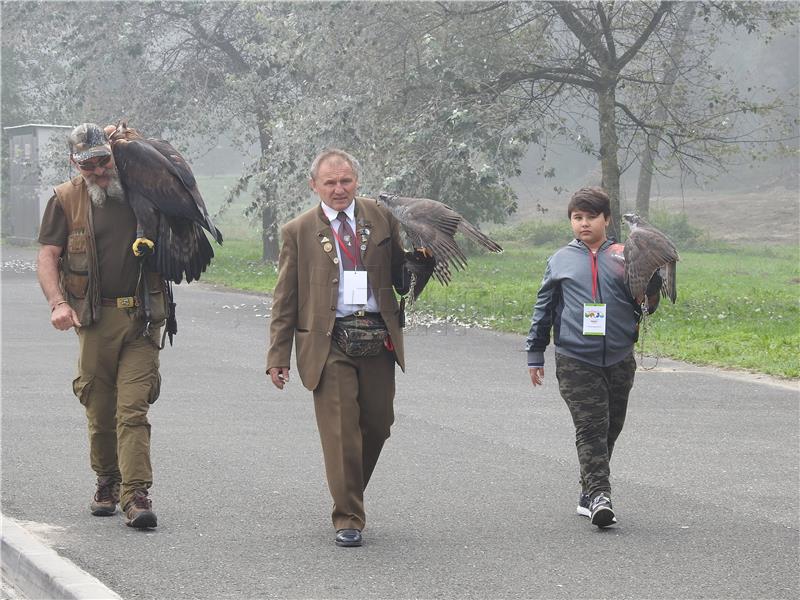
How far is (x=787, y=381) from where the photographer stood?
12594 millimetres

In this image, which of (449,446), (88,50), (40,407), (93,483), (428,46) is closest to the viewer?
(93,483)

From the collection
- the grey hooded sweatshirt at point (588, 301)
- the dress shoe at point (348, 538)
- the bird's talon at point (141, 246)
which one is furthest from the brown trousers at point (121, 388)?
the grey hooded sweatshirt at point (588, 301)

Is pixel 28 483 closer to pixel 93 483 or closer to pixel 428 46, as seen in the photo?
pixel 93 483

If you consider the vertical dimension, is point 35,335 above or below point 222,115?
below

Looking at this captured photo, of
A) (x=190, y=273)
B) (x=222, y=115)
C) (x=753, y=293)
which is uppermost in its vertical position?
(x=222, y=115)

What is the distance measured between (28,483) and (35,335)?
8482 mm

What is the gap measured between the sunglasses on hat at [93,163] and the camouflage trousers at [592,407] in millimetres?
2497

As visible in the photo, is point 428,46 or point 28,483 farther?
point 428,46

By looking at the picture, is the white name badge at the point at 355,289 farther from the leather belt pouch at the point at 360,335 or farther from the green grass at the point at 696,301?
the green grass at the point at 696,301

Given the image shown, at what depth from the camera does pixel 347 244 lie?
652cm

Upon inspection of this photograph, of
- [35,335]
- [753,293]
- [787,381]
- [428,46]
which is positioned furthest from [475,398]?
[753,293]

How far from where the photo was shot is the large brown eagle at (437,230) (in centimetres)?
609

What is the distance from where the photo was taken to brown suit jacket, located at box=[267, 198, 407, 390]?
21.1ft

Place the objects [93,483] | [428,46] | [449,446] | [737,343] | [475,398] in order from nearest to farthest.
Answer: [93,483] < [449,446] < [475,398] < [737,343] < [428,46]
